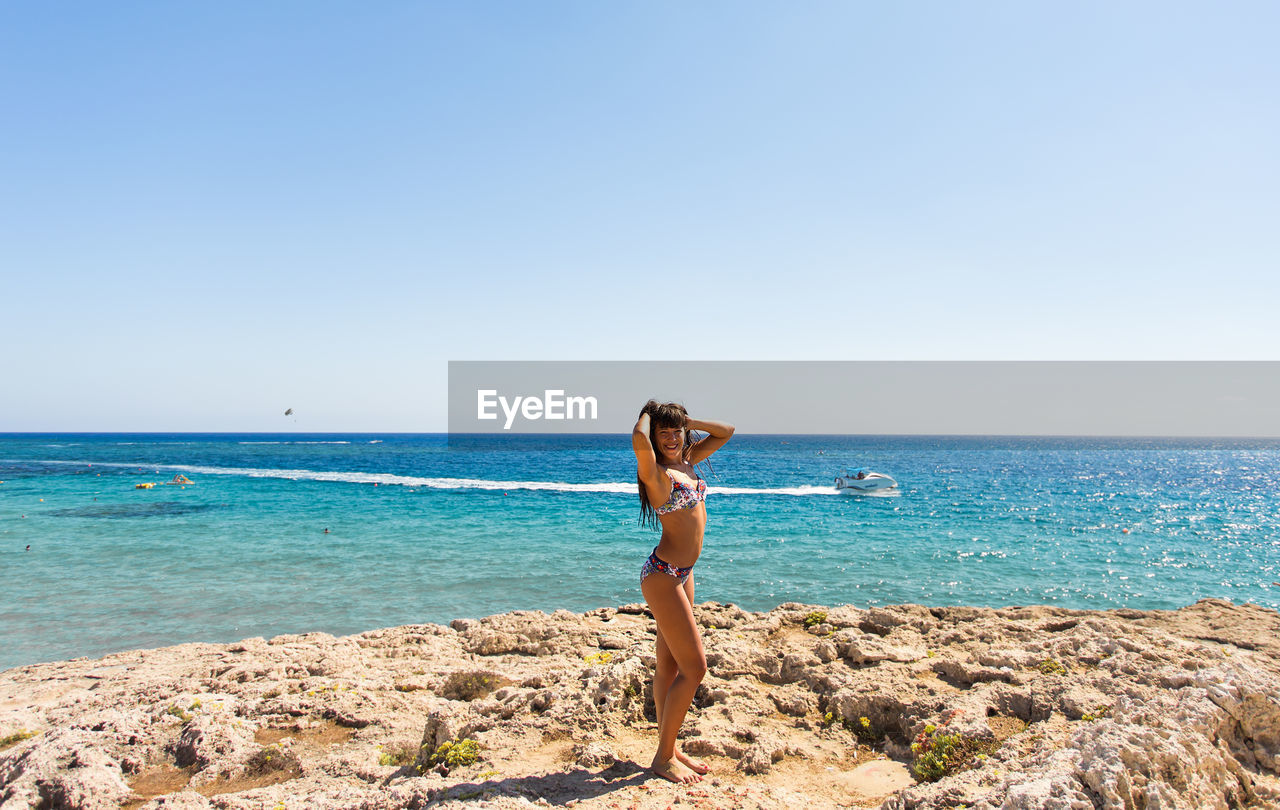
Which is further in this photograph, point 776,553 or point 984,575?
point 776,553

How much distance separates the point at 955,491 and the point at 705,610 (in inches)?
1336

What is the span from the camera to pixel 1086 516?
2625cm

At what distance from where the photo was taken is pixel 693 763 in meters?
4.00

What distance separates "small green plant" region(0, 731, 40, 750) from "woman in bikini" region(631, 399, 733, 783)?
16.9ft

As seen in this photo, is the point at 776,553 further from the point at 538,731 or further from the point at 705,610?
the point at 538,731

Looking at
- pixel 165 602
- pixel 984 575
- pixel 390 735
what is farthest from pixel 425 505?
pixel 390 735

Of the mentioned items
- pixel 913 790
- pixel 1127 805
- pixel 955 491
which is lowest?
pixel 955 491

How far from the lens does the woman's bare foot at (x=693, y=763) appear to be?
390cm

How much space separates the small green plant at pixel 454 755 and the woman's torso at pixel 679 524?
5.86ft

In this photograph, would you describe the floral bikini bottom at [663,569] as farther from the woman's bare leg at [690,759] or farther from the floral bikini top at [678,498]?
the floral bikini top at [678,498]

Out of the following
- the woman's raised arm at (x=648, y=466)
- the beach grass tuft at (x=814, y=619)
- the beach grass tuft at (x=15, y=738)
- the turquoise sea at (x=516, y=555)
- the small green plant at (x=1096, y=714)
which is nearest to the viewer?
the woman's raised arm at (x=648, y=466)

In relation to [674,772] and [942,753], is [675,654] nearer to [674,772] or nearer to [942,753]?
[674,772]

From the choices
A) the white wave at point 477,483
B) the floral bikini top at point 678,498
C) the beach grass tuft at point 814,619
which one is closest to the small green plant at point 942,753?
the floral bikini top at point 678,498

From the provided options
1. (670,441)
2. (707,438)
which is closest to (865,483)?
(707,438)
